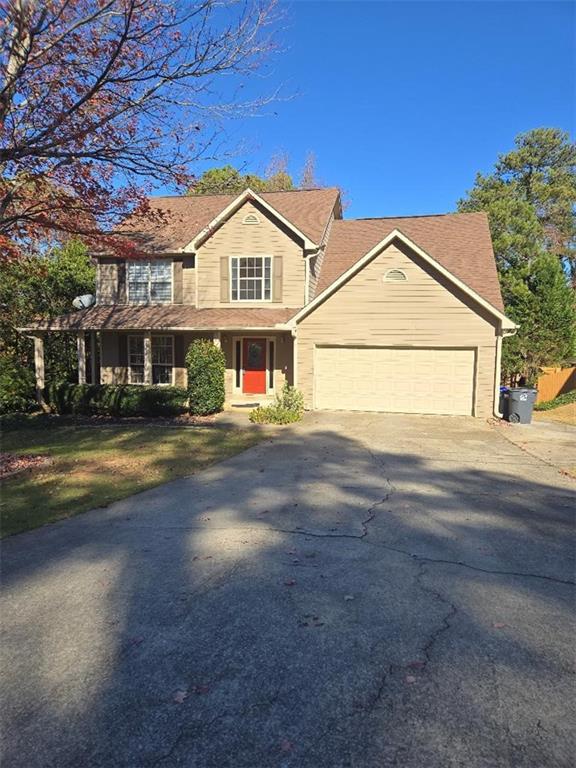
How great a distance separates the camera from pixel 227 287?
18734 millimetres

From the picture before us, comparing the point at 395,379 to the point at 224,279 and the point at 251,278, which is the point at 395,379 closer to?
the point at 251,278

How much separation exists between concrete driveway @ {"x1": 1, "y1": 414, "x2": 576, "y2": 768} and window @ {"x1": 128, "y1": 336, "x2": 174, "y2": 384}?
41.8 feet

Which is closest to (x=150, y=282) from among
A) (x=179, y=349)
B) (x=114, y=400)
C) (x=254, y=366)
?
(x=179, y=349)

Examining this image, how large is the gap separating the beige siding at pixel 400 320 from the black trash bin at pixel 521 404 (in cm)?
66

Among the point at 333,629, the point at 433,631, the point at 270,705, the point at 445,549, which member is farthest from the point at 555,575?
the point at 270,705

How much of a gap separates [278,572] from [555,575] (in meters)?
2.61

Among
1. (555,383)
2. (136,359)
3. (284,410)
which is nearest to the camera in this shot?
(284,410)

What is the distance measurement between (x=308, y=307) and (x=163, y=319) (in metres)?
5.31

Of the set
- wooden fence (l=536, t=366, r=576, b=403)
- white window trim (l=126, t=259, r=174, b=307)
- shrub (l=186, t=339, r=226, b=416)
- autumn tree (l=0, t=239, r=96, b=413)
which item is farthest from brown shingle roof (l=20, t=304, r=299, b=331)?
wooden fence (l=536, t=366, r=576, b=403)

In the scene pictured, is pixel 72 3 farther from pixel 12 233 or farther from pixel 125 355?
pixel 125 355

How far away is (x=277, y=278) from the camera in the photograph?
18281mm

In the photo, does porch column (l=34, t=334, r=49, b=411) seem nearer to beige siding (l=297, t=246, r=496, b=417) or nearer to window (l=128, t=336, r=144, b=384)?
window (l=128, t=336, r=144, b=384)

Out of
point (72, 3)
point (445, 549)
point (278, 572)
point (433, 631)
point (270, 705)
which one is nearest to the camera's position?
point (270, 705)

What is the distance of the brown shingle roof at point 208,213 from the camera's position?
19.2 metres
